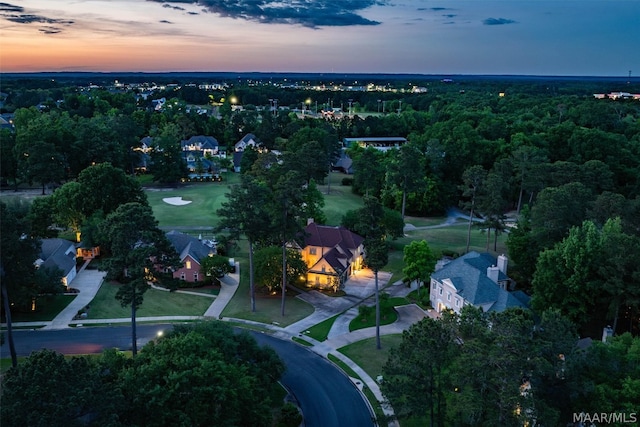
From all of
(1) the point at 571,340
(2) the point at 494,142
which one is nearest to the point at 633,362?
(1) the point at 571,340

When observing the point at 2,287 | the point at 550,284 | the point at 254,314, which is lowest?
the point at 254,314

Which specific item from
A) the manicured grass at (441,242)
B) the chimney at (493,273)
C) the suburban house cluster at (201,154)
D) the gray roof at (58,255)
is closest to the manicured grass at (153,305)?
the gray roof at (58,255)

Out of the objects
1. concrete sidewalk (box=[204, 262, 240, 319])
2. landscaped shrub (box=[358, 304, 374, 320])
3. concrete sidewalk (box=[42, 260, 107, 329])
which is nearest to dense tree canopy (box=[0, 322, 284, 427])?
landscaped shrub (box=[358, 304, 374, 320])

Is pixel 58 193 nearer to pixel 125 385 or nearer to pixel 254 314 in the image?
pixel 254 314

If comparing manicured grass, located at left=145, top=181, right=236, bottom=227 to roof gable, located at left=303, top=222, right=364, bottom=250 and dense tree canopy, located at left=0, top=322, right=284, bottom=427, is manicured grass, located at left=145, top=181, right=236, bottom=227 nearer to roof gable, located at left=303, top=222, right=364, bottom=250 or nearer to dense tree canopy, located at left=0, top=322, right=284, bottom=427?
roof gable, located at left=303, top=222, right=364, bottom=250

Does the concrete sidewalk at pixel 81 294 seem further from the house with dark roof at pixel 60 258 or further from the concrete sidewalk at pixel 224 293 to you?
the concrete sidewalk at pixel 224 293

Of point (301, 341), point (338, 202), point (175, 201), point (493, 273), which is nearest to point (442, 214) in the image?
point (338, 202)
